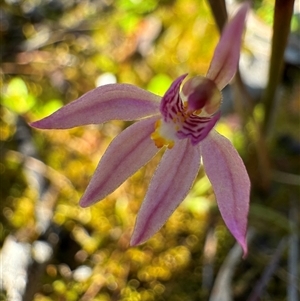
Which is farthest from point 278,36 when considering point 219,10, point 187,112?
point 187,112

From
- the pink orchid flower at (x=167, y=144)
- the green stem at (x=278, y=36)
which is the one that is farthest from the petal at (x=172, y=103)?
the green stem at (x=278, y=36)

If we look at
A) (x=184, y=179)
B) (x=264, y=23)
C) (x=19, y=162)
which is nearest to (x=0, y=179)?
(x=19, y=162)

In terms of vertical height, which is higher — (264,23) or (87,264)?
(264,23)

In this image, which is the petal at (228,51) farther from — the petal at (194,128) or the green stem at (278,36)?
the green stem at (278,36)

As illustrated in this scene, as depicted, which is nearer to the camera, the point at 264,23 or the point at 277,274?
the point at 277,274

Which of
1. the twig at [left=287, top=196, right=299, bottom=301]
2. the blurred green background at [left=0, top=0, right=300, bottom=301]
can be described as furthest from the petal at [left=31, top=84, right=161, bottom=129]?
the twig at [left=287, top=196, right=299, bottom=301]

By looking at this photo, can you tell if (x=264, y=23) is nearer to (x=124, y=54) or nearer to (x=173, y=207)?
(x=124, y=54)

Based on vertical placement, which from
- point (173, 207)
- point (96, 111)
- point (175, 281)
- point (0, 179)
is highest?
point (96, 111)

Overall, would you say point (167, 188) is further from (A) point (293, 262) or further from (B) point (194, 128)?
(A) point (293, 262)
